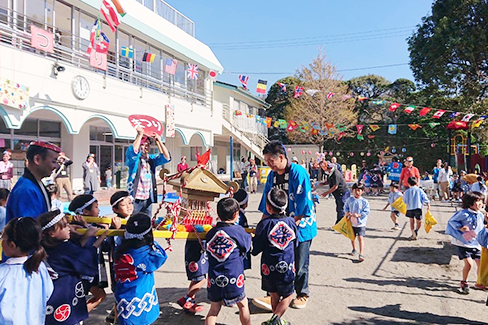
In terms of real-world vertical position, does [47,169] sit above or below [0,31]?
below

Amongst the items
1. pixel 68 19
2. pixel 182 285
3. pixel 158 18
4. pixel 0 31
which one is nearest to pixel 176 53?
pixel 158 18

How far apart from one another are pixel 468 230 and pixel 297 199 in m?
2.52

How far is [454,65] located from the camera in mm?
17953

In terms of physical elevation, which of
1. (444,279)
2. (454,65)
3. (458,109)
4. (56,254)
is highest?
(454,65)

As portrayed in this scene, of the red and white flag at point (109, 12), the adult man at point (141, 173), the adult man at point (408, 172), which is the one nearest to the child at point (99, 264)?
the adult man at point (141, 173)

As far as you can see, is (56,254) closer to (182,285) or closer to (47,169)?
(47,169)

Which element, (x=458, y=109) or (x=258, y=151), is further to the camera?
(x=258, y=151)

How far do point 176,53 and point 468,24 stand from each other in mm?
14210

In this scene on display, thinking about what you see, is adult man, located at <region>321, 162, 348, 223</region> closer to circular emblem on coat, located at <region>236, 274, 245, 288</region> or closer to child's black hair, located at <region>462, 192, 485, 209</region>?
child's black hair, located at <region>462, 192, 485, 209</region>

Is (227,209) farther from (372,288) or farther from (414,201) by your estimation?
(414,201)

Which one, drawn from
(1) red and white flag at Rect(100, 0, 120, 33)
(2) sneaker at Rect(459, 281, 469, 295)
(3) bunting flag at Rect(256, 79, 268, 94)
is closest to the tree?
(3) bunting flag at Rect(256, 79, 268, 94)

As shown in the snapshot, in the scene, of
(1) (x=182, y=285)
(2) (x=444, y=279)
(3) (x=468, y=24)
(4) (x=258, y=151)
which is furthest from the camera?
(4) (x=258, y=151)

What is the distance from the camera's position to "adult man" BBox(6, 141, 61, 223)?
276 cm

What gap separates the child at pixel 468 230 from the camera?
185 inches
